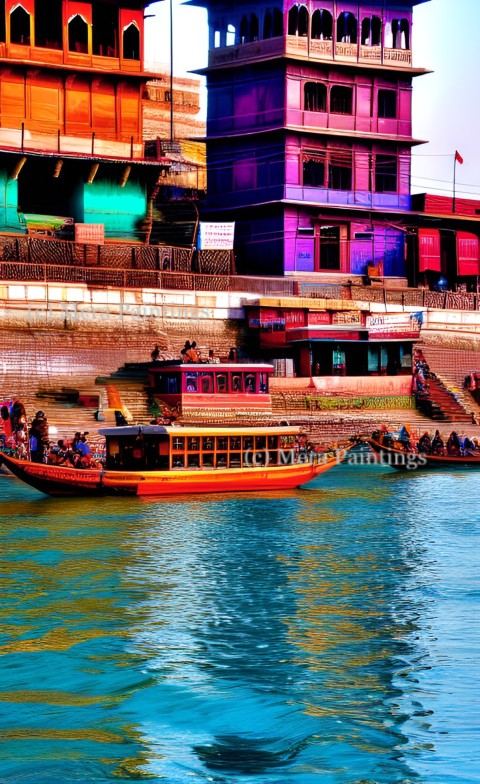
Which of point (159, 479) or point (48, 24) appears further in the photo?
point (48, 24)

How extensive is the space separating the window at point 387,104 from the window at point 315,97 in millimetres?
2821

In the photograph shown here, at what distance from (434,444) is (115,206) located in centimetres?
1486

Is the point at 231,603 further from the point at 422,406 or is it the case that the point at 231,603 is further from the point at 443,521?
the point at 422,406

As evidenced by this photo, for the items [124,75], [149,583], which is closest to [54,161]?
[124,75]

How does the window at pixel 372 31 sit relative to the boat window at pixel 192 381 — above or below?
above

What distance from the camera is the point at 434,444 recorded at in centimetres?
4406

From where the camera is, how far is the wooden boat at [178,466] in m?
33.3

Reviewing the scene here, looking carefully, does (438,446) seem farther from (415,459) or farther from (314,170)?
(314,170)

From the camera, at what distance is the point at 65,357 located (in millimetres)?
42094

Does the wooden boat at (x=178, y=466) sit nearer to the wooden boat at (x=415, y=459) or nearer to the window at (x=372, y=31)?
the wooden boat at (x=415, y=459)

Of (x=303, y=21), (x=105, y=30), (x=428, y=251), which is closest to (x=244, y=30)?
(x=303, y=21)

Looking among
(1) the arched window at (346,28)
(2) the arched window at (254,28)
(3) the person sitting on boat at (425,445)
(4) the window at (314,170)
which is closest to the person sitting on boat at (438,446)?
(3) the person sitting on boat at (425,445)

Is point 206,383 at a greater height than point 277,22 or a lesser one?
lesser

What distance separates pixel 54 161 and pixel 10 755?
34.7 meters
